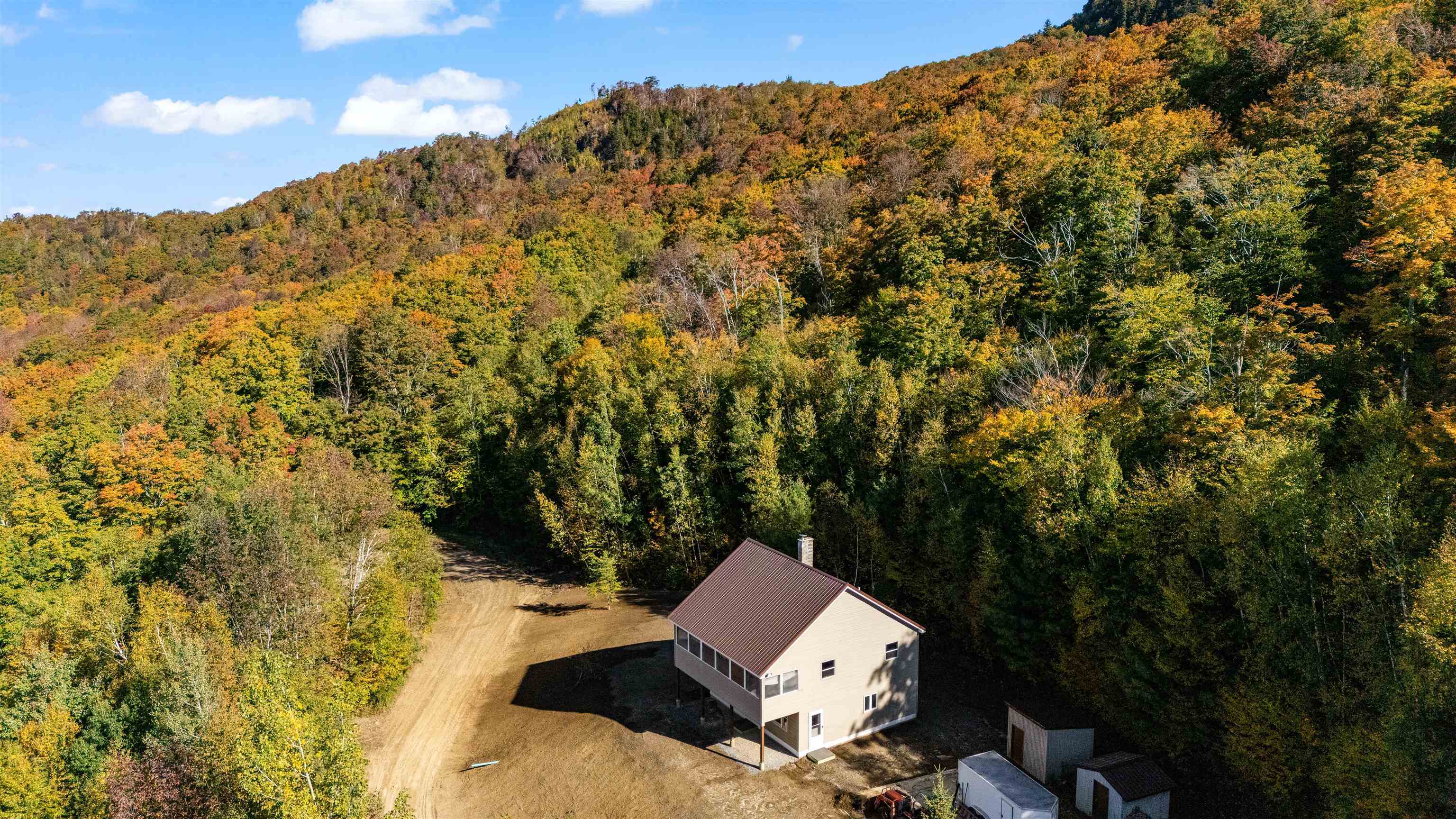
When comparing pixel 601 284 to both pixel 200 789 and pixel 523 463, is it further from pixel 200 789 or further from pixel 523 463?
pixel 200 789

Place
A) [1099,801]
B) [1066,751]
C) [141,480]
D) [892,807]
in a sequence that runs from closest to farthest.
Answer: [1099,801]
[892,807]
[1066,751]
[141,480]

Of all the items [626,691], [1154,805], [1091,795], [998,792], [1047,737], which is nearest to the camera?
[1154,805]

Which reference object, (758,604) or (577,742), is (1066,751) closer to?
(758,604)

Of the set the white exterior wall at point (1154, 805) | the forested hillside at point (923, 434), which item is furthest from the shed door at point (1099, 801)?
the forested hillside at point (923, 434)

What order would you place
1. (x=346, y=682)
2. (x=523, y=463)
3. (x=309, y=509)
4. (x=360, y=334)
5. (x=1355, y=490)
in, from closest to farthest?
1. (x=1355, y=490)
2. (x=346, y=682)
3. (x=309, y=509)
4. (x=523, y=463)
5. (x=360, y=334)

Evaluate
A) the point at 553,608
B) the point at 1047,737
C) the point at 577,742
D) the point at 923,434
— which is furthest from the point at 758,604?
the point at 553,608

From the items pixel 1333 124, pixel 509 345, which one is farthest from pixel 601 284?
pixel 1333 124

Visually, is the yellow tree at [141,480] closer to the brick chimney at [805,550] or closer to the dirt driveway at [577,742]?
the dirt driveway at [577,742]
